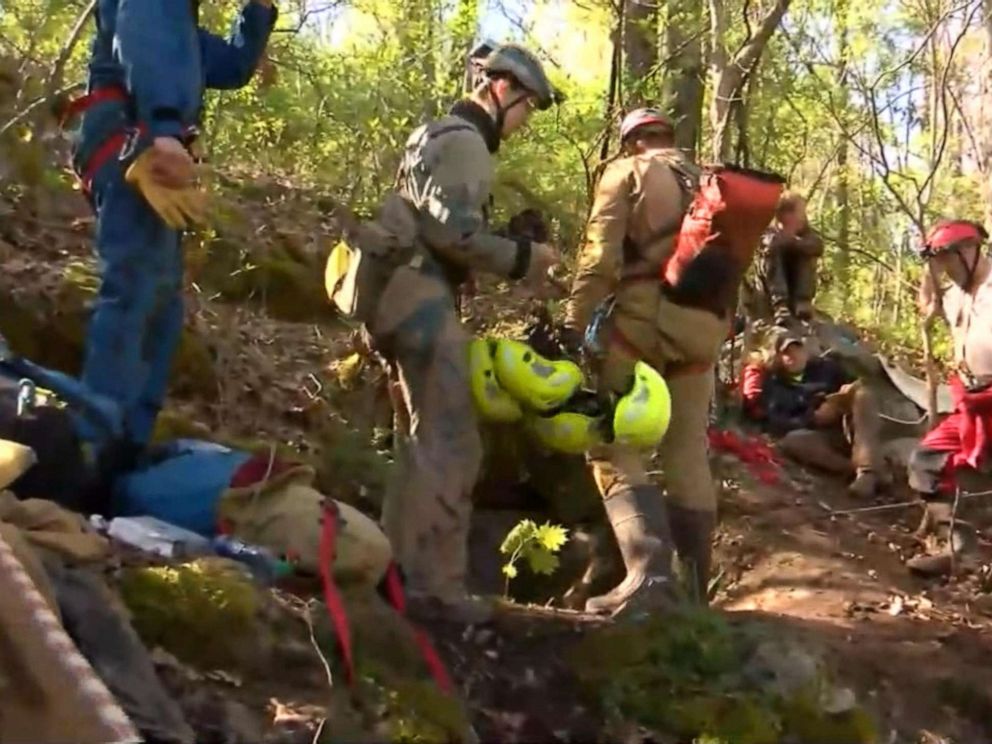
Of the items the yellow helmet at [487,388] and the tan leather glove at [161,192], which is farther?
the yellow helmet at [487,388]

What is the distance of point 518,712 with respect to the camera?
4.59 m

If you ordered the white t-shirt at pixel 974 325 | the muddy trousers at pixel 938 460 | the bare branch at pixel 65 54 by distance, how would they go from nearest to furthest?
the white t-shirt at pixel 974 325 → the muddy trousers at pixel 938 460 → the bare branch at pixel 65 54

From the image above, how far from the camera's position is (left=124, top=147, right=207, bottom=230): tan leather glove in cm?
466

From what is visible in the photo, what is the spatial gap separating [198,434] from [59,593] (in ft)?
8.70

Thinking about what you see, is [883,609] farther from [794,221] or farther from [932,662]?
[794,221]

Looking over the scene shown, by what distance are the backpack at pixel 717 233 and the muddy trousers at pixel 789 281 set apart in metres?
5.79

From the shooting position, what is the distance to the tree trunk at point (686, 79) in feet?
33.9

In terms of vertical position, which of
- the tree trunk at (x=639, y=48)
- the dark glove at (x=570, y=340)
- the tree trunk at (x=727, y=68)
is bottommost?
the dark glove at (x=570, y=340)

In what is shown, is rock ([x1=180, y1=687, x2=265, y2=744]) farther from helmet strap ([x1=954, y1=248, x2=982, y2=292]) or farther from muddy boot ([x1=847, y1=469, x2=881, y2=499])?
muddy boot ([x1=847, y1=469, x2=881, y2=499])

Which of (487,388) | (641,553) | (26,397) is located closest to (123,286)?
(26,397)

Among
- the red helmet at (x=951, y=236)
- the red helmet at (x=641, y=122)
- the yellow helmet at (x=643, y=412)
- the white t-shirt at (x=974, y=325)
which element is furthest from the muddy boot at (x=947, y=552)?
the red helmet at (x=641, y=122)

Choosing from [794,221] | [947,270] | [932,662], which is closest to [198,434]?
[932,662]

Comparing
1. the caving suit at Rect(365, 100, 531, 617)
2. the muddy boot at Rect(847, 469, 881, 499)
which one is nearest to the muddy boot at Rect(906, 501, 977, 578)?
the muddy boot at Rect(847, 469, 881, 499)

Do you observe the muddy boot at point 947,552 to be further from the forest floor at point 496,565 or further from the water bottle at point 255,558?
the water bottle at point 255,558
